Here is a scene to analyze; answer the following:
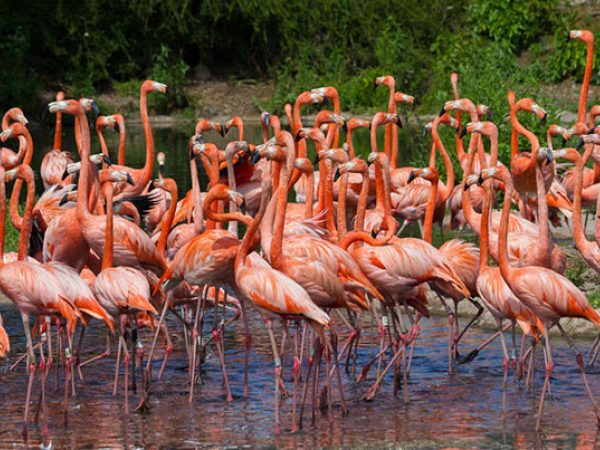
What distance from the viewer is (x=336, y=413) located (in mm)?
6266

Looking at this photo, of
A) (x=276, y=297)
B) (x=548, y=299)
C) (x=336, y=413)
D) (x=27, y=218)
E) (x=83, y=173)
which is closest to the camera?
(x=276, y=297)

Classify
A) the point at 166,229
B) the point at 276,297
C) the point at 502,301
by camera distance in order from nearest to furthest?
the point at 276,297
the point at 502,301
the point at 166,229

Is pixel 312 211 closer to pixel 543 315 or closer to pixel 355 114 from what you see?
pixel 543 315

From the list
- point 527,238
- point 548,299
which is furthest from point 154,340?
point 527,238

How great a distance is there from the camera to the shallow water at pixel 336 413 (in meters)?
5.75

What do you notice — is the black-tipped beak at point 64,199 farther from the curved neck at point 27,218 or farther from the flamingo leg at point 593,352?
the flamingo leg at point 593,352

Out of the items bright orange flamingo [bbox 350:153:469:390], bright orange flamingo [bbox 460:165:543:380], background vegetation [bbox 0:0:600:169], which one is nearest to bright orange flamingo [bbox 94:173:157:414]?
bright orange flamingo [bbox 350:153:469:390]

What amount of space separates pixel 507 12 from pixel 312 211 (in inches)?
565

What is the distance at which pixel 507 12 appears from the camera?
843 inches

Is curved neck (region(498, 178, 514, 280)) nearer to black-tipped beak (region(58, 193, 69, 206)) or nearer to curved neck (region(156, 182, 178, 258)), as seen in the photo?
curved neck (region(156, 182, 178, 258))

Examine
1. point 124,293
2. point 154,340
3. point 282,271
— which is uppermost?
point 282,271

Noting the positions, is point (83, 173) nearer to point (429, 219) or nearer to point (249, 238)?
point (249, 238)

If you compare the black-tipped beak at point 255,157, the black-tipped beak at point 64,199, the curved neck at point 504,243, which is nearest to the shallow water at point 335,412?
the curved neck at point 504,243

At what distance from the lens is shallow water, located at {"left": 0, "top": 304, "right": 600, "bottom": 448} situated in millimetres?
5746
